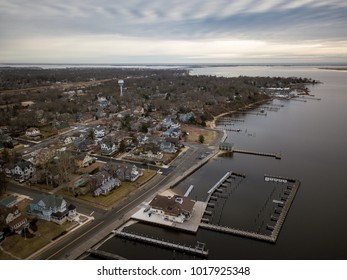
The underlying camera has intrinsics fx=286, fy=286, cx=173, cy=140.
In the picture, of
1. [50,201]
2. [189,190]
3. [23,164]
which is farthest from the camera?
[23,164]

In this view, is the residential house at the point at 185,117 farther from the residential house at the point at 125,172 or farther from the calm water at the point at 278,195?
the residential house at the point at 125,172

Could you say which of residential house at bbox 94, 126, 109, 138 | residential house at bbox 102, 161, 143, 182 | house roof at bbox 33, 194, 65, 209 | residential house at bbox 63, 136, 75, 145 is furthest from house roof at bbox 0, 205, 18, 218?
residential house at bbox 94, 126, 109, 138

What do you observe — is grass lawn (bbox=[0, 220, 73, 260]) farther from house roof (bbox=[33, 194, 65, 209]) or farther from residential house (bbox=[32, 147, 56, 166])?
residential house (bbox=[32, 147, 56, 166])

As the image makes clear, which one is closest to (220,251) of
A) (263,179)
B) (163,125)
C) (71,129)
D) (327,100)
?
(263,179)

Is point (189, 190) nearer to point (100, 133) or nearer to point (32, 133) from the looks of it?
point (100, 133)

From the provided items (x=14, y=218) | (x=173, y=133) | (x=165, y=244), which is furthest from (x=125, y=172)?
(x=173, y=133)

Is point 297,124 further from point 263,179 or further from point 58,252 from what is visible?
point 58,252
